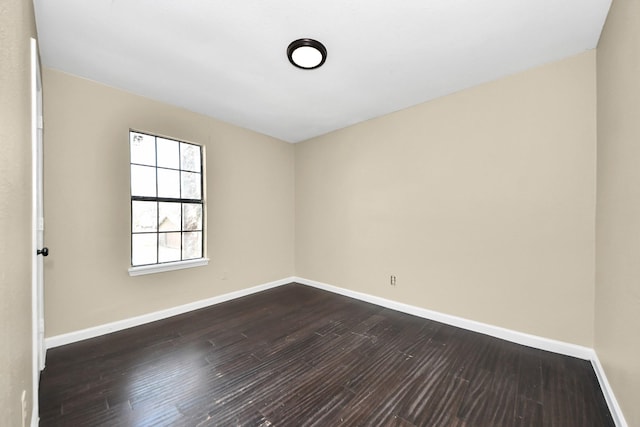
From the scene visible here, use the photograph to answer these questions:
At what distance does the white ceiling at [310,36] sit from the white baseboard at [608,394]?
8.34ft

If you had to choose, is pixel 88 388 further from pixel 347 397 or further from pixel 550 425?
pixel 550 425

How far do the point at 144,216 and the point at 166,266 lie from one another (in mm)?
638

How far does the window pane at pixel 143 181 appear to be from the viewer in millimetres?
2842

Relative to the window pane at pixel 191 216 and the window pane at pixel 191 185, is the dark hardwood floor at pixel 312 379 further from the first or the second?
the window pane at pixel 191 185

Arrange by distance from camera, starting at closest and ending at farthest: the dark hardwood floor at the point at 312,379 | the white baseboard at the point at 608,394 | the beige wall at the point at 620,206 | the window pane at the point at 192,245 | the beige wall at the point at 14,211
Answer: the beige wall at the point at 14,211, the beige wall at the point at 620,206, the white baseboard at the point at 608,394, the dark hardwood floor at the point at 312,379, the window pane at the point at 192,245

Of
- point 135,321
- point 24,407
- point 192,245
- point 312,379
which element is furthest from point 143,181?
point 312,379

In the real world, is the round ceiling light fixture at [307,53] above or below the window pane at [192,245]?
above

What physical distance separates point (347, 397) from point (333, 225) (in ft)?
8.31

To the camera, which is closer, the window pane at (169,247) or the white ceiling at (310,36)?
the white ceiling at (310,36)

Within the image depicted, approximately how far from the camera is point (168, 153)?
123 inches

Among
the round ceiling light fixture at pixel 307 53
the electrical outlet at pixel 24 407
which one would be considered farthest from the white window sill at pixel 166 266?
the round ceiling light fixture at pixel 307 53

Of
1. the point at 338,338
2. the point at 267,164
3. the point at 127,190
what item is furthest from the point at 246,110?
the point at 338,338

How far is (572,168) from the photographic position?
2162 mm

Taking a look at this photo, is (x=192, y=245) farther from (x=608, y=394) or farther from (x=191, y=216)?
(x=608, y=394)
